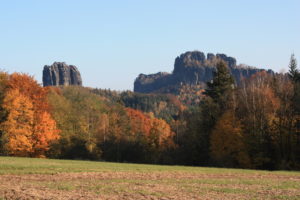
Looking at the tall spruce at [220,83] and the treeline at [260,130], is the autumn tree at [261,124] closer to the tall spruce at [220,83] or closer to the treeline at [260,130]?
the treeline at [260,130]

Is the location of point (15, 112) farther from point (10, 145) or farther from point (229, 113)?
point (229, 113)

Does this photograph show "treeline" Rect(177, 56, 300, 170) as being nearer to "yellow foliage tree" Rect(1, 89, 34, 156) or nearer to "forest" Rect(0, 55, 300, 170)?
"forest" Rect(0, 55, 300, 170)

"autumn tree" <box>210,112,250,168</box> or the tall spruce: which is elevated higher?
the tall spruce

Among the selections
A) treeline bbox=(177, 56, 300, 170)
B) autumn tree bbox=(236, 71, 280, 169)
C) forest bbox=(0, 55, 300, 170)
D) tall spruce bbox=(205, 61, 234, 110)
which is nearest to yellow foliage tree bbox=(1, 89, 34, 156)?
forest bbox=(0, 55, 300, 170)

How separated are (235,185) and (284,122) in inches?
1259

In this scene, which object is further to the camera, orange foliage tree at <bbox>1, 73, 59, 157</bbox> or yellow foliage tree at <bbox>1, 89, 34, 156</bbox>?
orange foliage tree at <bbox>1, 73, 59, 157</bbox>

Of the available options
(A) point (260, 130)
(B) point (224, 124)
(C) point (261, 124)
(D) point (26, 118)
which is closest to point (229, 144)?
(B) point (224, 124)

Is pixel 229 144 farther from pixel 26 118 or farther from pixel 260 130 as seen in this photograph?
pixel 26 118

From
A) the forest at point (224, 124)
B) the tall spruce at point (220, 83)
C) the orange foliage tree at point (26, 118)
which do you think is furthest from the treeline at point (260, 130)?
the orange foliage tree at point (26, 118)

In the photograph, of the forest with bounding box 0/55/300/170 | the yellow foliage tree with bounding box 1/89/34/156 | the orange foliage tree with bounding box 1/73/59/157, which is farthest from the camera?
the orange foliage tree with bounding box 1/73/59/157

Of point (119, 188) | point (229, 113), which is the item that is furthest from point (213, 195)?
point (229, 113)

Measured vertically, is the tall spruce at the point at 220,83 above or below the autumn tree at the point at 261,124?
above

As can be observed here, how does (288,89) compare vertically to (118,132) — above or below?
above

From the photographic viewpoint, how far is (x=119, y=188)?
63.5 ft
